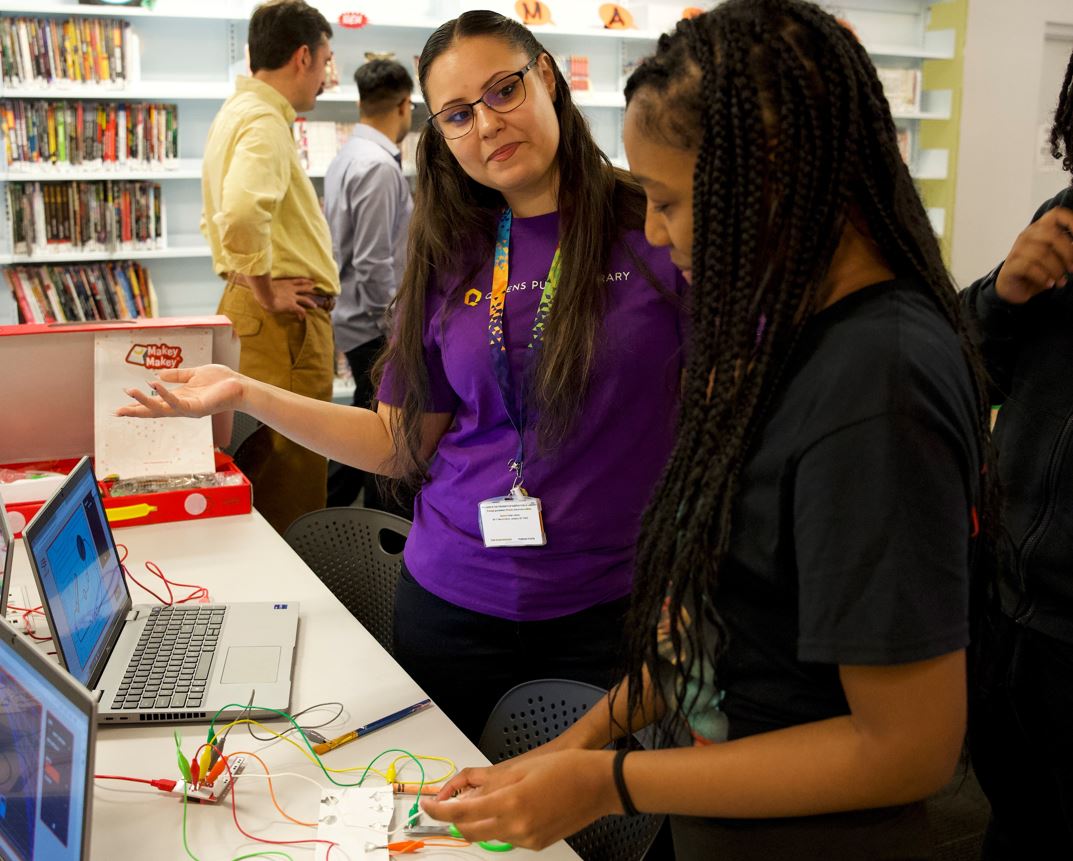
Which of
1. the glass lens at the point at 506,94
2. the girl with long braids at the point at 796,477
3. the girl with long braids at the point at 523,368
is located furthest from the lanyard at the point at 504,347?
the girl with long braids at the point at 796,477

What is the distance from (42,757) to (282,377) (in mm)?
2396

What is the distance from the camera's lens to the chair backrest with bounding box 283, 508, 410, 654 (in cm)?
207

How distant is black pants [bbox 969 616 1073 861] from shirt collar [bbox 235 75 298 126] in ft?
8.66

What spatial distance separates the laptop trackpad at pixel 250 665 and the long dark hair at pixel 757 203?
2.72 ft

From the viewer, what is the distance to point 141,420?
2307mm

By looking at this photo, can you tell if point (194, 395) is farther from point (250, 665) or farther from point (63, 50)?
point (63, 50)

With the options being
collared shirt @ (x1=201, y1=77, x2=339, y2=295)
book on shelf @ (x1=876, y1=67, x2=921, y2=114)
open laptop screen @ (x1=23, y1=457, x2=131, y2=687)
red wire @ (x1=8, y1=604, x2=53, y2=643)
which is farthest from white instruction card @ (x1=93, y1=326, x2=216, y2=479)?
book on shelf @ (x1=876, y1=67, x2=921, y2=114)

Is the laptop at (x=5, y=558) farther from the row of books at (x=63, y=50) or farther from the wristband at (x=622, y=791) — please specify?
the row of books at (x=63, y=50)

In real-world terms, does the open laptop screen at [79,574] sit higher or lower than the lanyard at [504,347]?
lower

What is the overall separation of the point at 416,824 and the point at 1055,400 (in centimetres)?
100

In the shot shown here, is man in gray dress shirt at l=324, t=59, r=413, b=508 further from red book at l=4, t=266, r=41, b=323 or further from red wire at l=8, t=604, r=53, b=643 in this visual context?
red wire at l=8, t=604, r=53, b=643

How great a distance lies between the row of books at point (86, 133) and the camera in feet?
13.5

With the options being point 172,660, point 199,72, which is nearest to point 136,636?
point 172,660

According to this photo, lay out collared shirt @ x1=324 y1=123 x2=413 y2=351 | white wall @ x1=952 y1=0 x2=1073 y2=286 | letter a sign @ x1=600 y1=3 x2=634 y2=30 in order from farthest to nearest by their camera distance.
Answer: white wall @ x1=952 y1=0 x2=1073 y2=286 → letter a sign @ x1=600 y1=3 x2=634 y2=30 → collared shirt @ x1=324 y1=123 x2=413 y2=351
